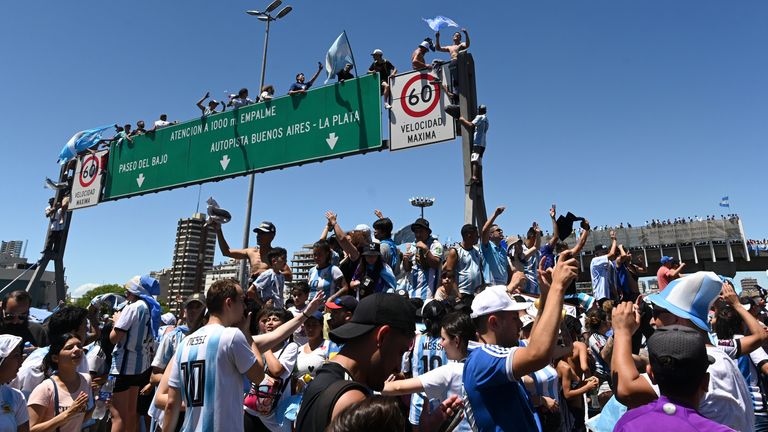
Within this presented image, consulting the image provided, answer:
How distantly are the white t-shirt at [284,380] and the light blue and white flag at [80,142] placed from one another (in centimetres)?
1461

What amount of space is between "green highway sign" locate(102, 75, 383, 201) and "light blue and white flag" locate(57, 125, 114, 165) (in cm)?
150

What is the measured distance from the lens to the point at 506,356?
234 cm

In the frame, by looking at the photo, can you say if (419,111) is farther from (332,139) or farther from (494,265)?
(494,265)

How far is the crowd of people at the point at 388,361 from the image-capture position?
1.93 meters

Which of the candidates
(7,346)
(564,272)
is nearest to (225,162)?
(7,346)

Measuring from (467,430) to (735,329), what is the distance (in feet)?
8.73

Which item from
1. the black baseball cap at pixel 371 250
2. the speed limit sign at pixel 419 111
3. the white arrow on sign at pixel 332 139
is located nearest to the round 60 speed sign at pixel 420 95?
the speed limit sign at pixel 419 111

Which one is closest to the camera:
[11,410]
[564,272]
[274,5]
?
[564,272]

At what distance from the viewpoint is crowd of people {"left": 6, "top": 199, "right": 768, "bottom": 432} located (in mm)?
1930

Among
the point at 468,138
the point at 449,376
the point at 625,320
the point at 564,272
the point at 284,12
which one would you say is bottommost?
the point at 449,376

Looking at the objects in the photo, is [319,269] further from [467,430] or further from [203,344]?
[467,430]

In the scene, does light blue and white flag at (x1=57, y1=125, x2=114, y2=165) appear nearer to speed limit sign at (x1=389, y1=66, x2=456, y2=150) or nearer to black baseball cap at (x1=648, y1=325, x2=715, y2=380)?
speed limit sign at (x1=389, y1=66, x2=456, y2=150)

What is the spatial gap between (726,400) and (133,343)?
5.65 metres

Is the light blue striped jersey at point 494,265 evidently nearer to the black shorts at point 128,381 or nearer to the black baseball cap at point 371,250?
the black baseball cap at point 371,250
